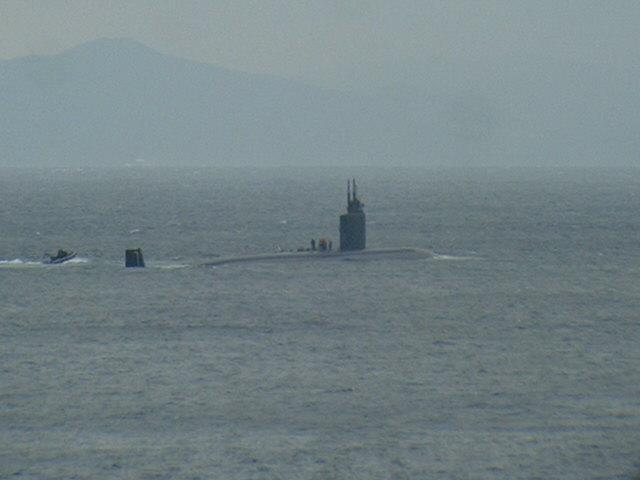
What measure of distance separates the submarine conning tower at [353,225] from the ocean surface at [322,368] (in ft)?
6.79

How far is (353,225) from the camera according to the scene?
319ft

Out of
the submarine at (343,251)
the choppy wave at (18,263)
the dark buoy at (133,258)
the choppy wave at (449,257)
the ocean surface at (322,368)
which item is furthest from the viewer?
the choppy wave at (449,257)

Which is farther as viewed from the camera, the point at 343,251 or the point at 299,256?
the point at 343,251

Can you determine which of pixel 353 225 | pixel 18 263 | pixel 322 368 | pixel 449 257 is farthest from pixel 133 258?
pixel 322 368

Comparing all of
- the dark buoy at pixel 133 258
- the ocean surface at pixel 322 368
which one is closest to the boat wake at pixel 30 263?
the ocean surface at pixel 322 368

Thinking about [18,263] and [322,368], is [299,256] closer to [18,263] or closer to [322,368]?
[18,263]

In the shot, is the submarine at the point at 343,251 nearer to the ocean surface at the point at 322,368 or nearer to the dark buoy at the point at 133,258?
the ocean surface at the point at 322,368

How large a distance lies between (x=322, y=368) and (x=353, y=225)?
4369cm

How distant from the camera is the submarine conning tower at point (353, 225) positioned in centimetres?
9562

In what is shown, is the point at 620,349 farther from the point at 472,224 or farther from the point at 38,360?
the point at 472,224

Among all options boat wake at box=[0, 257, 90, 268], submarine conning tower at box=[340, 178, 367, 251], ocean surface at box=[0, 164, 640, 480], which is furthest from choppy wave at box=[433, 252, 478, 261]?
boat wake at box=[0, 257, 90, 268]

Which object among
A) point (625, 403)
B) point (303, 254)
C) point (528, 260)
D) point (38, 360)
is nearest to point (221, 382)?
point (38, 360)

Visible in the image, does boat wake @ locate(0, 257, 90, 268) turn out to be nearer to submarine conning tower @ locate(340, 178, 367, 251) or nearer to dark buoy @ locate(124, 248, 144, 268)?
dark buoy @ locate(124, 248, 144, 268)

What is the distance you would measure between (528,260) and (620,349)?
4727cm
